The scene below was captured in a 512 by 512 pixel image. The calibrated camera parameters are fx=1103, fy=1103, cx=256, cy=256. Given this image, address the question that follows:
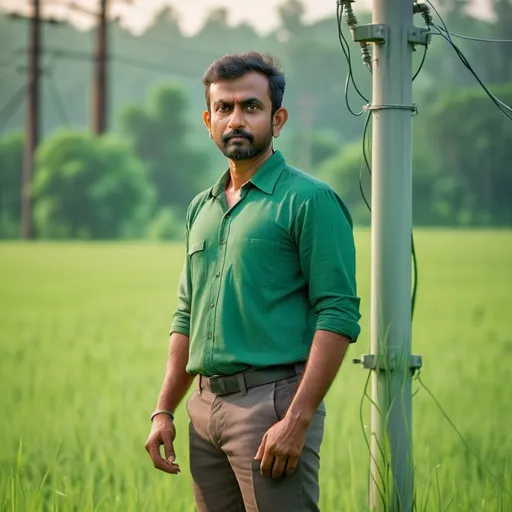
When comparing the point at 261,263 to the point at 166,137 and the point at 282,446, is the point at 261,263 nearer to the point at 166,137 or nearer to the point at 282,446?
the point at 282,446

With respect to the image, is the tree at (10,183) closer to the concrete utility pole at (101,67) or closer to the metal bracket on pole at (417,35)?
the concrete utility pole at (101,67)

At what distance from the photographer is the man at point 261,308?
2.50 metres

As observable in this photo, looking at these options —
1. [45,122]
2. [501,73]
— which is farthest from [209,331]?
[45,122]

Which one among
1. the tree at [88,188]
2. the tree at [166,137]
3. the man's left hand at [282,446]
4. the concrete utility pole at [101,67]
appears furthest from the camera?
the tree at [166,137]

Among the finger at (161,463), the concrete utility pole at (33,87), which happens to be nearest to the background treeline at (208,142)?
the concrete utility pole at (33,87)

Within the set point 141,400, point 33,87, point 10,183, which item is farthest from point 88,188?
point 141,400

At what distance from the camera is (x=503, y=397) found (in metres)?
7.18

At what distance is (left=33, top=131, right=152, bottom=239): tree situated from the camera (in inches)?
1517

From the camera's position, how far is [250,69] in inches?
105

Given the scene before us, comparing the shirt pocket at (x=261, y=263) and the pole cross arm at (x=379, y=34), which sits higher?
the pole cross arm at (x=379, y=34)

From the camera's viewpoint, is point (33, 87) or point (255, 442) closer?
point (255, 442)

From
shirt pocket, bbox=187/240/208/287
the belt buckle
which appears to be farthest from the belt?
shirt pocket, bbox=187/240/208/287

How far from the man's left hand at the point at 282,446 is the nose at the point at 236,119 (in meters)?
0.70

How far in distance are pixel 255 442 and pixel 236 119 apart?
757mm
